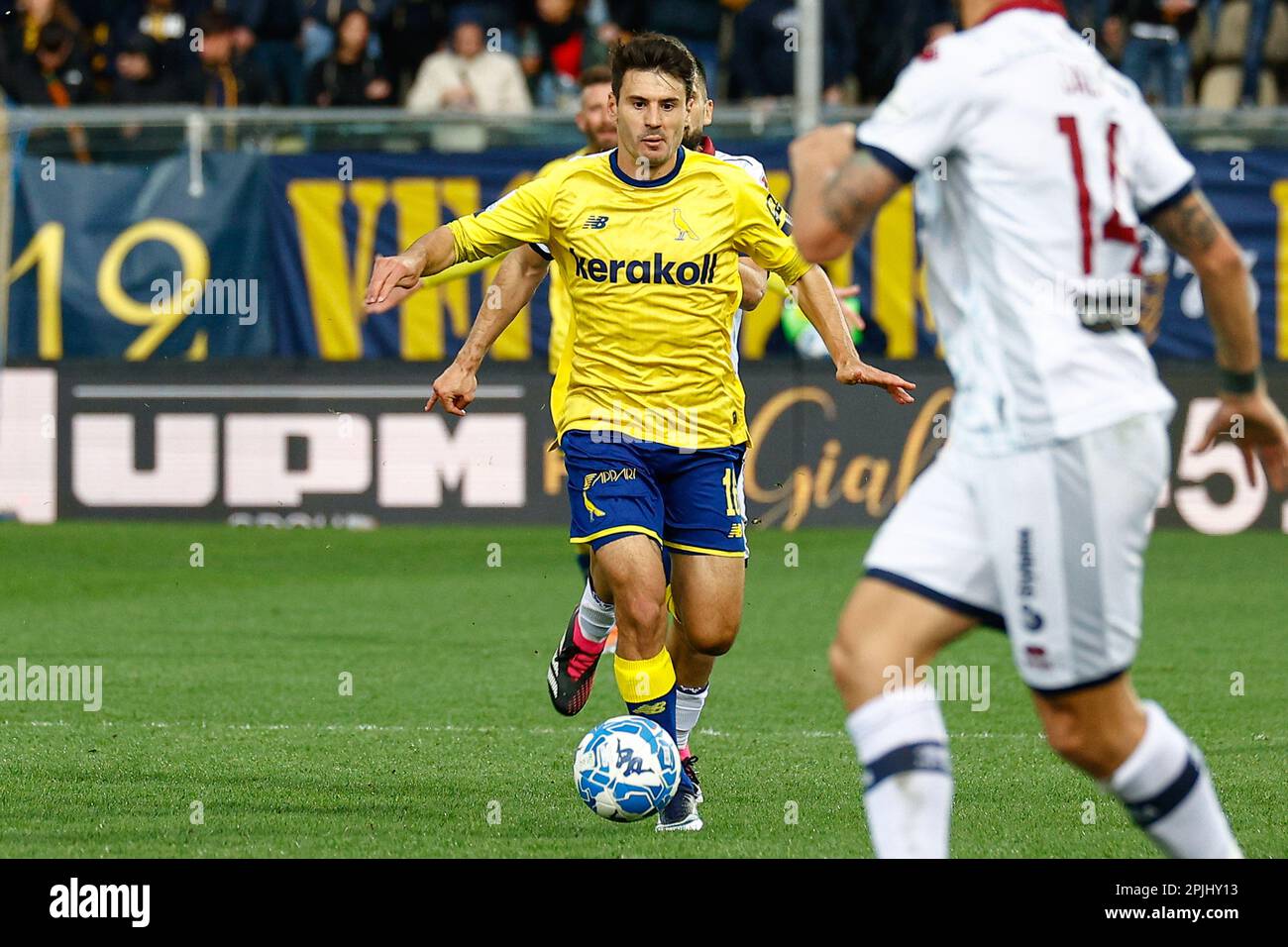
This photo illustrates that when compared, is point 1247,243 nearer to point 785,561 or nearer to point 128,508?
point 785,561

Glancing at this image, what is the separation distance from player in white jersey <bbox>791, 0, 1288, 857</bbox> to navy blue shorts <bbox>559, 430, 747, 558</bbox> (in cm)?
235

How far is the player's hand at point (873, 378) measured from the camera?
669 centimetres

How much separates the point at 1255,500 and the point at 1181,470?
59cm

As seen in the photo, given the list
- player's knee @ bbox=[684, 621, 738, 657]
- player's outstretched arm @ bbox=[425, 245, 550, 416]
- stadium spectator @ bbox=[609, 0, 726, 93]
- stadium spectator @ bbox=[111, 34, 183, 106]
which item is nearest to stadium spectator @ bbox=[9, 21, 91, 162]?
stadium spectator @ bbox=[111, 34, 183, 106]

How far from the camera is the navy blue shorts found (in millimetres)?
7012

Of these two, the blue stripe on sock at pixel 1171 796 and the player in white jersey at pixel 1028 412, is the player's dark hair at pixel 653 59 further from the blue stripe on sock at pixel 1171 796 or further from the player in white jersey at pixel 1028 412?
the blue stripe on sock at pixel 1171 796

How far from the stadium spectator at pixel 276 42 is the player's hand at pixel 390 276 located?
13319mm

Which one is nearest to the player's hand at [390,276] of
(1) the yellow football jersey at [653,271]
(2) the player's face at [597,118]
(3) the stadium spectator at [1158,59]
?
(1) the yellow football jersey at [653,271]

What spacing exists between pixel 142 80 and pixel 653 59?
12507mm

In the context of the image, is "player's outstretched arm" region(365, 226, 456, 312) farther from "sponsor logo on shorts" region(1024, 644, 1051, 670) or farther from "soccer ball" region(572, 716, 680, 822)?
"sponsor logo on shorts" region(1024, 644, 1051, 670)

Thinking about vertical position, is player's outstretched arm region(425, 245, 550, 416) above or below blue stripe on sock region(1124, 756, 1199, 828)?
above

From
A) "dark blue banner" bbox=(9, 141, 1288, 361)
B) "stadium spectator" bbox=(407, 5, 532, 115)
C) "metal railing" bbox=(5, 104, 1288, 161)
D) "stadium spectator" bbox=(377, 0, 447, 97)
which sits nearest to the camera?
"metal railing" bbox=(5, 104, 1288, 161)

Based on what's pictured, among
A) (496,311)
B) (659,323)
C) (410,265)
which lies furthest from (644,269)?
(410,265)
